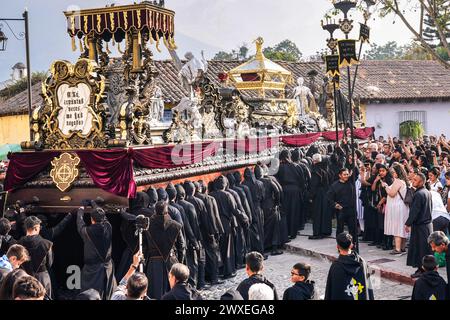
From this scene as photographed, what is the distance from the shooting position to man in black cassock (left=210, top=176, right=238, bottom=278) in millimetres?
10633

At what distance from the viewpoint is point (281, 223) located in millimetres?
12664

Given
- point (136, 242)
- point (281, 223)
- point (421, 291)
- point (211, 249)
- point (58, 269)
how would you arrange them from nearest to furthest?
point (421, 291), point (136, 242), point (58, 269), point (211, 249), point (281, 223)

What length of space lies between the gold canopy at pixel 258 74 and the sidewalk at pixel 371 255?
504 cm

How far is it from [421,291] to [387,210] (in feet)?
15.8

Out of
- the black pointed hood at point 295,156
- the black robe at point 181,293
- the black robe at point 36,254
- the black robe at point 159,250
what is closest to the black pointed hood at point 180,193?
the black robe at point 159,250

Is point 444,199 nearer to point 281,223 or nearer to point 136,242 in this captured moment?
point 281,223

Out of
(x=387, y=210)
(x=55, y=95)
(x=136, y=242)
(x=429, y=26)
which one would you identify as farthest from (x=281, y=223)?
(x=429, y=26)

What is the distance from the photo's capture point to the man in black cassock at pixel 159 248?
28.3ft

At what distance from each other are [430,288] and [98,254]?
4287 millimetres

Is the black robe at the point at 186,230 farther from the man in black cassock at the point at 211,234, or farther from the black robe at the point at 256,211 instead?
the black robe at the point at 256,211

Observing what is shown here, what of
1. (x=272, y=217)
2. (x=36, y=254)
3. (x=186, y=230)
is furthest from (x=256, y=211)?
(x=36, y=254)

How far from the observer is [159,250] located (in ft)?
28.6

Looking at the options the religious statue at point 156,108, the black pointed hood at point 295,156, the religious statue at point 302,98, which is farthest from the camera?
the religious statue at point 302,98

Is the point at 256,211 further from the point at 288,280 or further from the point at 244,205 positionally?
the point at 288,280
